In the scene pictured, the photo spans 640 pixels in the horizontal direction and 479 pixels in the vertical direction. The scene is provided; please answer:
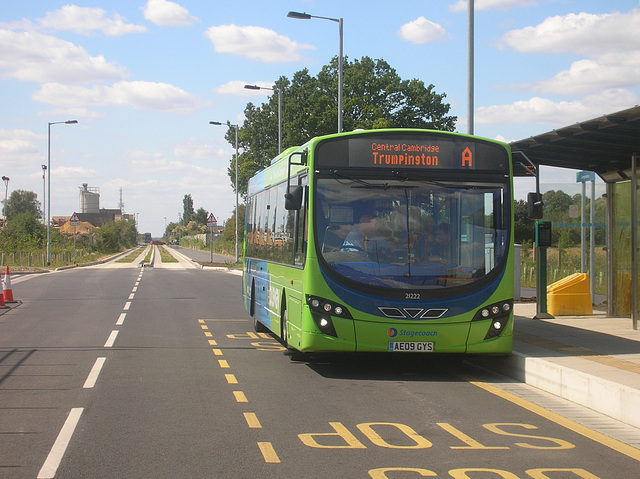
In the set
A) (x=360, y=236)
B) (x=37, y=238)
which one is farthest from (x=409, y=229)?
(x=37, y=238)

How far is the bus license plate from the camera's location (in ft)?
34.3

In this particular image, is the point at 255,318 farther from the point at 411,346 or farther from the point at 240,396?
the point at 240,396

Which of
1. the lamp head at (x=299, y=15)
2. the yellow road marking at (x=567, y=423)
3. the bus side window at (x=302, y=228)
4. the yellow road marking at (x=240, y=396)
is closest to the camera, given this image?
the yellow road marking at (x=567, y=423)

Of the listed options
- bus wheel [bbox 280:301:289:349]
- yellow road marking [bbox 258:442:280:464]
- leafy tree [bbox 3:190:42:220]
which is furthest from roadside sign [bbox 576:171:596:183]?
leafy tree [bbox 3:190:42:220]

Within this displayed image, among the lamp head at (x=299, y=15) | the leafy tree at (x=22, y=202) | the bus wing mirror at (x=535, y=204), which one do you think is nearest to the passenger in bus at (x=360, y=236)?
the bus wing mirror at (x=535, y=204)

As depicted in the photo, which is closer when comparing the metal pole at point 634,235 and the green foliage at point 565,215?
the metal pole at point 634,235

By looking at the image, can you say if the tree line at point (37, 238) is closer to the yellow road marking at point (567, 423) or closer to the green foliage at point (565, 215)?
the green foliage at point (565, 215)

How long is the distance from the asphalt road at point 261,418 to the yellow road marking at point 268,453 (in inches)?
0.6

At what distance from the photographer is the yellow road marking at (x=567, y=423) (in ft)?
22.7

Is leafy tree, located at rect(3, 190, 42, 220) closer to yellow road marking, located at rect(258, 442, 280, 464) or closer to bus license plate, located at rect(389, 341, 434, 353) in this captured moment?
bus license plate, located at rect(389, 341, 434, 353)

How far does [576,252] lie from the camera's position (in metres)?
28.7

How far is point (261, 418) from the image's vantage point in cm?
798

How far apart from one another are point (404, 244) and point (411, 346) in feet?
4.34

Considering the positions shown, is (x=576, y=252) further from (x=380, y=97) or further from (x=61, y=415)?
(x=380, y=97)
